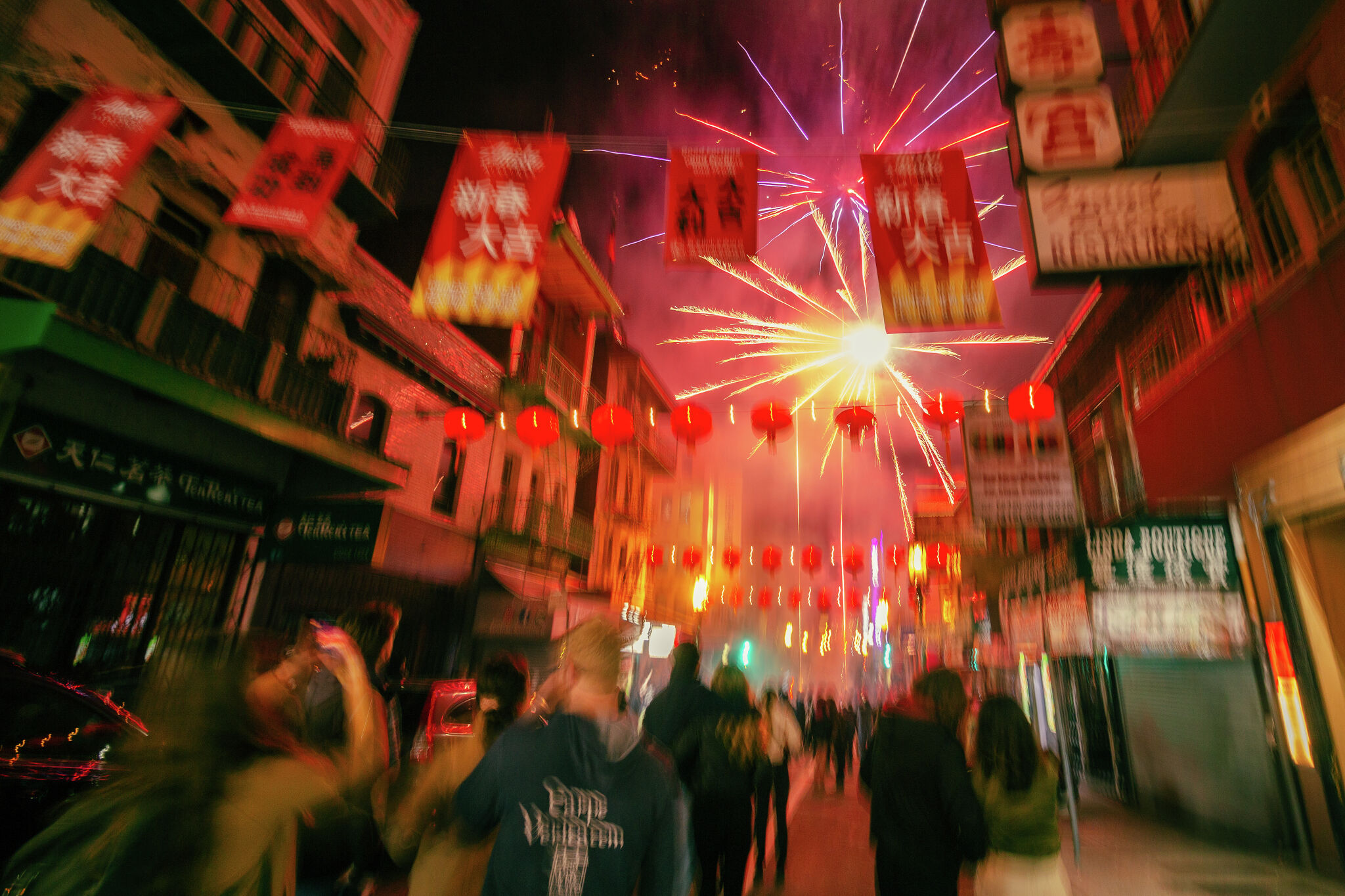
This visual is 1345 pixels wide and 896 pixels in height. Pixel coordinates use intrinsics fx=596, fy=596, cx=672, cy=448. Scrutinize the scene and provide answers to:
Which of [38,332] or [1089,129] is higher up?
[1089,129]

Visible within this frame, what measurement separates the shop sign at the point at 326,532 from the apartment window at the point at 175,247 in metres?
3.50

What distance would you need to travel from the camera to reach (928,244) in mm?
5793

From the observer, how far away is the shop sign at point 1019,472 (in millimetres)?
9266

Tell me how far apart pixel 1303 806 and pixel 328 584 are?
13.7 meters

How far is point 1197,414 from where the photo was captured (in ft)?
26.5

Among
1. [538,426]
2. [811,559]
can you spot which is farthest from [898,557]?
[538,426]

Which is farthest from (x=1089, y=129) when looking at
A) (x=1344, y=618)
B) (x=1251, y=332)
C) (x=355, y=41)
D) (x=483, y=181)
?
(x=355, y=41)

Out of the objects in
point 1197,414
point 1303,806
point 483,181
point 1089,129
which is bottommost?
point 1303,806

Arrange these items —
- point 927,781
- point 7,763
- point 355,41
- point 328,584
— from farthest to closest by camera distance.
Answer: point 355,41 < point 328,584 < point 7,763 < point 927,781

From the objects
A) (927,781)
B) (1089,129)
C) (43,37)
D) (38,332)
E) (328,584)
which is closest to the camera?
(927,781)

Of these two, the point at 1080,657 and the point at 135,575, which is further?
the point at 1080,657

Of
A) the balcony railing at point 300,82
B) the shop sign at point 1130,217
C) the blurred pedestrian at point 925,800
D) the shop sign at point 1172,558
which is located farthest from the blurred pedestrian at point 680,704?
the balcony railing at point 300,82

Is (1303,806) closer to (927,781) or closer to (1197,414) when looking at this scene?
(1197,414)

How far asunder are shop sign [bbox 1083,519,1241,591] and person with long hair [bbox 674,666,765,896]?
548 centimetres
